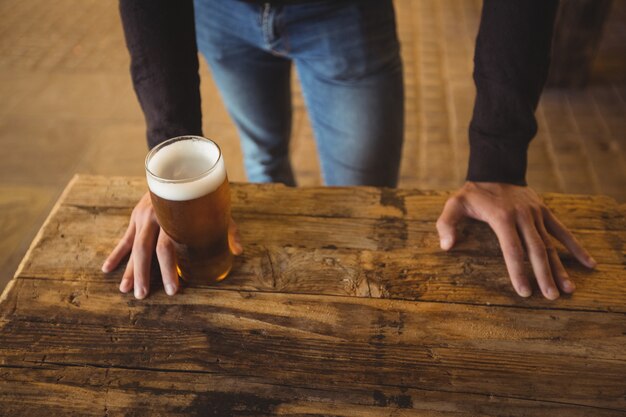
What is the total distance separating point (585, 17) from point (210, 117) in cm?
208

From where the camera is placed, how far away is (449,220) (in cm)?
96

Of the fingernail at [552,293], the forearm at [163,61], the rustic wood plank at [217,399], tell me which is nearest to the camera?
the rustic wood plank at [217,399]

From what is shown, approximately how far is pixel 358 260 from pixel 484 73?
0.45 metres

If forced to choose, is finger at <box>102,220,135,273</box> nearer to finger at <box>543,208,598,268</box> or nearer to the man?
the man

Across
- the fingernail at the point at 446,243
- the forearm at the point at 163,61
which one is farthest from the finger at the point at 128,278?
the fingernail at the point at 446,243

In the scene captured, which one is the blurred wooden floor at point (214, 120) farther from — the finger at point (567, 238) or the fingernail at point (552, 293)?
the fingernail at point (552, 293)

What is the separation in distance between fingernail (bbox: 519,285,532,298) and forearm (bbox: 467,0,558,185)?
233 millimetres

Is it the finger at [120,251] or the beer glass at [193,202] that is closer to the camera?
the beer glass at [193,202]

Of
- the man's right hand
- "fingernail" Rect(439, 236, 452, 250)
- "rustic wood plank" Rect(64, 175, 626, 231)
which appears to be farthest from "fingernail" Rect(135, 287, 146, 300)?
"fingernail" Rect(439, 236, 452, 250)

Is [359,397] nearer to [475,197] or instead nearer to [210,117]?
[475,197]

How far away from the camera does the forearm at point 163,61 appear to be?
38.9 inches

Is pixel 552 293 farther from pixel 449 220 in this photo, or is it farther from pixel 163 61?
pixel 163 61

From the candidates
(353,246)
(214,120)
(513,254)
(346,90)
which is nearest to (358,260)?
(353,246)

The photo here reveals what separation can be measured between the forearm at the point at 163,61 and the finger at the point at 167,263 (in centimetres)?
26
